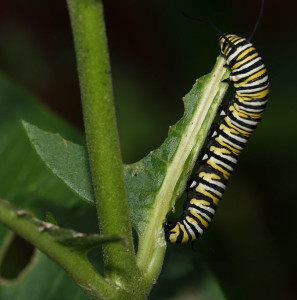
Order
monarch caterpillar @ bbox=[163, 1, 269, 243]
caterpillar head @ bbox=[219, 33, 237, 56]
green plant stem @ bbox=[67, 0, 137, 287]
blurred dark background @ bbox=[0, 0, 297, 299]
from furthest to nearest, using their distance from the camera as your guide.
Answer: blurred dark background @ bbox=[0, 0, 297, 299] < monarch caterpillar @ bbox=[163, 1, 269, 243] < caterpillar head @ bbox=[219, 33, 237, 56] < green plant stem @ bbox=[67, 0, 137, 287]

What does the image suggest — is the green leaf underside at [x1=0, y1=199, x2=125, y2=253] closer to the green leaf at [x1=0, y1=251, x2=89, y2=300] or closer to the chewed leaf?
the chewed leaf

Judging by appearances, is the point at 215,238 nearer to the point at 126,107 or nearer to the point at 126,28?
the point at 126,107

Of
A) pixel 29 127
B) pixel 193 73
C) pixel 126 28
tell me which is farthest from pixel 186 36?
pixel 29 127

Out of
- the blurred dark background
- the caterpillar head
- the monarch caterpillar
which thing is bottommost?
the blurred dark background

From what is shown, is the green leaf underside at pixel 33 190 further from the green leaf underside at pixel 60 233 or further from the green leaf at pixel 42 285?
the green leaf underside at pixel 60 233

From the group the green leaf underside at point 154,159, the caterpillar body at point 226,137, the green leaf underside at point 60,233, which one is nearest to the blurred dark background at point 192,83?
the caterpillar body at point 226,137

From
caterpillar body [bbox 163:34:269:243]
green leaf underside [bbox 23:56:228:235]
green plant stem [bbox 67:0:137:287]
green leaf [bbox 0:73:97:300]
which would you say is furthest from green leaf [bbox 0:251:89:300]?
green plant stem [bbox 67:0:137:287]
